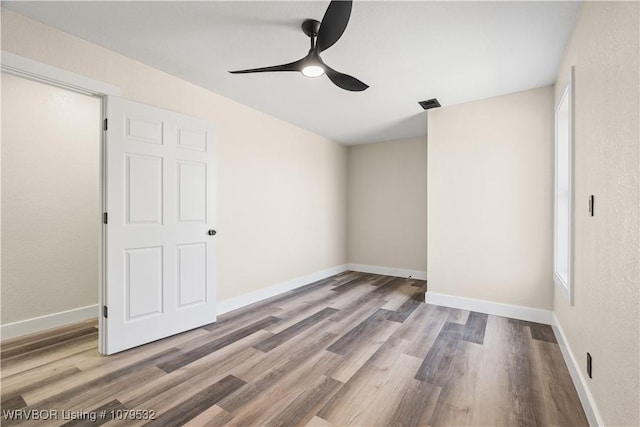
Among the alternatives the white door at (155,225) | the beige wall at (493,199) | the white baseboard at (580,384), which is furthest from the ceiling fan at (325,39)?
→ the white baseboard at (580,384)

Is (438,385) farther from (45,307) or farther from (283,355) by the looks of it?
(45,307)

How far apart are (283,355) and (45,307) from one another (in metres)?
2.57

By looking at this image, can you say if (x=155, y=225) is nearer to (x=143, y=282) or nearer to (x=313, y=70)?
(x=143, y=282)

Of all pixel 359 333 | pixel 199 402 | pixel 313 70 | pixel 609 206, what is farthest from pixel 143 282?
pixel 609 206

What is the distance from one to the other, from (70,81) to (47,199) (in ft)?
4.88

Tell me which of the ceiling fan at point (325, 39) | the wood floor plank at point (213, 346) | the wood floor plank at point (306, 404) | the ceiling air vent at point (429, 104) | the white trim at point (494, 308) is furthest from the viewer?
the ceiling air vent at point (429, 104)

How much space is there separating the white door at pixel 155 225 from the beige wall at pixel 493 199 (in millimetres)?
2816

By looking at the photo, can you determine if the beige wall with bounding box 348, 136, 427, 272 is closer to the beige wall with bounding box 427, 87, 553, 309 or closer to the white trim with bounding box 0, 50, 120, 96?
the beige wall with bounding box 427, 87, 553, 309

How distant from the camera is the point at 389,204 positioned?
529cm

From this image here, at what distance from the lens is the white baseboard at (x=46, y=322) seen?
2584mm

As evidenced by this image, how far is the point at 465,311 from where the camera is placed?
3.37 m

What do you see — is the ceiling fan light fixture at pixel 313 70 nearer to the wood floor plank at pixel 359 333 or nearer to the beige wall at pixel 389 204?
the wood floor plank at pixel 359 333

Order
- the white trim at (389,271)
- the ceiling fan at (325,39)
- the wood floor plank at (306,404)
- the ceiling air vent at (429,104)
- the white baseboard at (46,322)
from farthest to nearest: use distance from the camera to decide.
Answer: the white trim at (389,271) < the ceiling air vent at (429,104) < the white baseboard at (46,322) < the wood floor plank at (306,404) < the ceiling fan at (325,39)

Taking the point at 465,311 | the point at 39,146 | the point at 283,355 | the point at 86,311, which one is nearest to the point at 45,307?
the point at 86,311
